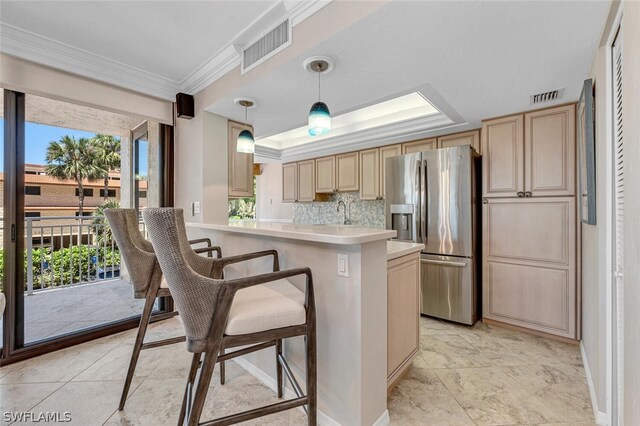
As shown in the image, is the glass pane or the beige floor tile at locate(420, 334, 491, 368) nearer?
the beige floor tile at locate(420, 334, 491, 368)

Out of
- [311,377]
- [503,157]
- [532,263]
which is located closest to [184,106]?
[311,377]

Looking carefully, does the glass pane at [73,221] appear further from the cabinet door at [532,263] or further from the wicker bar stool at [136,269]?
the cabinet door at [532,263]

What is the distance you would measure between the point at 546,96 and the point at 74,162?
5.13 meters

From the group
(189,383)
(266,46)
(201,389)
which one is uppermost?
(266,46)

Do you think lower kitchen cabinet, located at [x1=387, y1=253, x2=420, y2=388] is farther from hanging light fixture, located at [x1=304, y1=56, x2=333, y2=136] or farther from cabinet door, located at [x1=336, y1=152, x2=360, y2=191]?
Result: cabinet door, located at [x1=336, y1=152, x2=360, y2=191]

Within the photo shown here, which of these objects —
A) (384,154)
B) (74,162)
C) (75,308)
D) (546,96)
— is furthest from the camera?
(384,154)

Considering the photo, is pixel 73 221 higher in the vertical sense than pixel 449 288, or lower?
higher

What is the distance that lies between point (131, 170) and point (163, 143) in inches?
46.6

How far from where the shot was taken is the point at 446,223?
300 centimetres

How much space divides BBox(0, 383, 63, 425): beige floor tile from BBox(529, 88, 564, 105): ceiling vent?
4.30 m

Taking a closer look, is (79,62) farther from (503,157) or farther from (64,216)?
(503,157)

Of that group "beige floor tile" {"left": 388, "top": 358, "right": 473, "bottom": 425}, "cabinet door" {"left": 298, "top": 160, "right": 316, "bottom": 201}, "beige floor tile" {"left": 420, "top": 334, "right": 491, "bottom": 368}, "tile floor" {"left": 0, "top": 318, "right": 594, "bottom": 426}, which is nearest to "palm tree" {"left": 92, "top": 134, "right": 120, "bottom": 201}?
"tile floor" {"left": 0, "top": 318, "right": 594, "bottom": 426}

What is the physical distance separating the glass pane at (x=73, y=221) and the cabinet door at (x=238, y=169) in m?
1.60

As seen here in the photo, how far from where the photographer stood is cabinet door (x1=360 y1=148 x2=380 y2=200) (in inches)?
167
